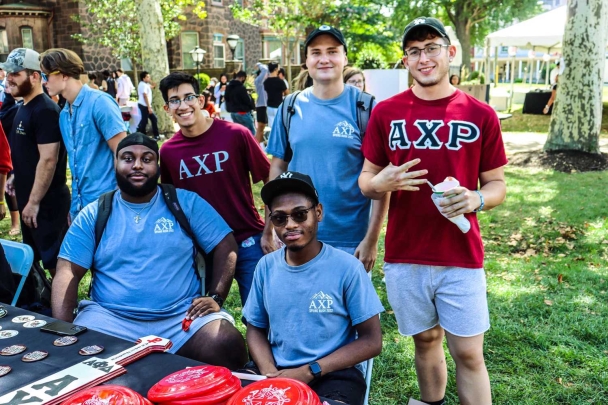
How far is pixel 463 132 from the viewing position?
2.53 metres

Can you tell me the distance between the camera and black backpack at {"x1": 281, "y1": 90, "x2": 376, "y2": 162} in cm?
316

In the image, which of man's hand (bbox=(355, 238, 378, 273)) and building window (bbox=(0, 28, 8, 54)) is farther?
building window (bbox=(0, 28, 8, 54))

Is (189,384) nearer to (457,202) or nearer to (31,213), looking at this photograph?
(457,202)

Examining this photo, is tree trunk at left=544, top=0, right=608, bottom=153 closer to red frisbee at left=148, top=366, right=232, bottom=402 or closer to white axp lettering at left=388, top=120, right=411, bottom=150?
white axp lettering at left=388, top=120, right=411, bottom=150

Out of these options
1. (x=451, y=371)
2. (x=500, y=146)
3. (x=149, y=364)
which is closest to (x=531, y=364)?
(x=451, y=371)

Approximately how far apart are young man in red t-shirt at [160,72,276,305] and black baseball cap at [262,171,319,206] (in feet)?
2.74

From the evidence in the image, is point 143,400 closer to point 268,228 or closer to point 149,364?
point 149,364

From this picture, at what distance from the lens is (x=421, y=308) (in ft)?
9.10

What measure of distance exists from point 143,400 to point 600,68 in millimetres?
11337

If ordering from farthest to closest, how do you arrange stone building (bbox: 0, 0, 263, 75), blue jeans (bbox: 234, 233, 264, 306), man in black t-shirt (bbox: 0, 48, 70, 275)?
1. stone building (bbox: 0, 0, 263, 75)
2. man in black t-shirt (bbox: 0, 48, 70, 275)
3. blue jeans (bbox: 234, 233, 264, 306)

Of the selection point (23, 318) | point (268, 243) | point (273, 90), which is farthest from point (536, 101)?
point (23, 318)

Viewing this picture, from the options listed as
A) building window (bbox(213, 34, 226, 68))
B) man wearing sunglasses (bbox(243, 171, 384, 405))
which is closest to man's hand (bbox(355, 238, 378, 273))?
man wearing sunglasses (bbox(243, 171, 384, 405))

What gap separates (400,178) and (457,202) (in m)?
0.27

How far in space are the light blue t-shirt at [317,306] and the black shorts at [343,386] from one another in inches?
4.5
